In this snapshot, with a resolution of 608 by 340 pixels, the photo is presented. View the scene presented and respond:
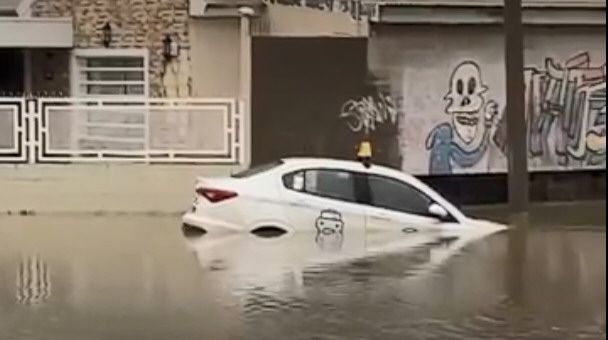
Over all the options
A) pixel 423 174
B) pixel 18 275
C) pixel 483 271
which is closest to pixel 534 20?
pixel 423 174

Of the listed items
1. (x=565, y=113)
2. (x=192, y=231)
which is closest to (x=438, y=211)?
(x=192, y=231)

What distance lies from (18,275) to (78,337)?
154 inches

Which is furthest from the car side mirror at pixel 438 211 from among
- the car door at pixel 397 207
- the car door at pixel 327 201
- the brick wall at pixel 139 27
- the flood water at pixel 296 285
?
the brick wall at pixel 139 27

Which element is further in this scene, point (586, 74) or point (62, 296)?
point (586, 74)

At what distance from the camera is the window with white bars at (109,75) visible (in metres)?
25.1

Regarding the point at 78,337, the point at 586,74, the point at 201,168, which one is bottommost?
the point at 78,337

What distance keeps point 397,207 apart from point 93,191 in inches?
215

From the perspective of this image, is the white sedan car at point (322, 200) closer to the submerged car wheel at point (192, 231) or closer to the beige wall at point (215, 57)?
the submerged car wheel at point (192, 231)

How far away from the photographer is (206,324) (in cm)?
1121

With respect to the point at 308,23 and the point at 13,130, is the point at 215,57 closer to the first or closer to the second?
the point at 308,23

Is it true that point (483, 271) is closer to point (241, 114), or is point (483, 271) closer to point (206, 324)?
point (206, 324)

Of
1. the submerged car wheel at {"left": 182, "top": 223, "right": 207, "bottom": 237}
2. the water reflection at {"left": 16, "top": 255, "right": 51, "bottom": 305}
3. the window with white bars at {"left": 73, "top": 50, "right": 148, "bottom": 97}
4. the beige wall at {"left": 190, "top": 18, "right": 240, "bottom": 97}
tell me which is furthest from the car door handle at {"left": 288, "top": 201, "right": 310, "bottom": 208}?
Answer: the window with white bars at {"left": 73, "top": 50, "right": 148, "bottom": 97}

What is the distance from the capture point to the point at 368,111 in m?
22.3

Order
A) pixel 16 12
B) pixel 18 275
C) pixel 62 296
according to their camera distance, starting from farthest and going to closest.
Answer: pixel 16 12, pixel 18 275, pixel 62 296
